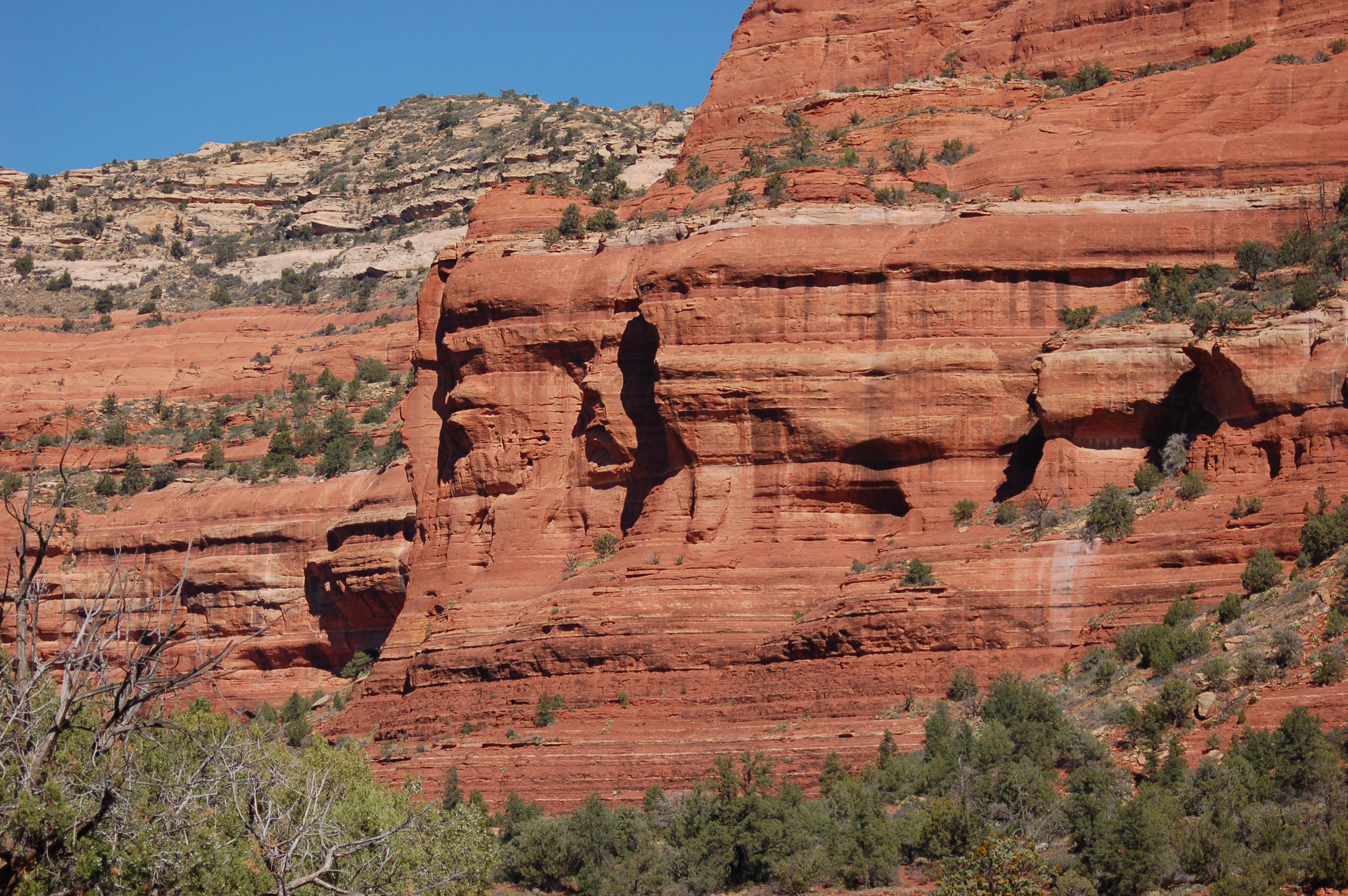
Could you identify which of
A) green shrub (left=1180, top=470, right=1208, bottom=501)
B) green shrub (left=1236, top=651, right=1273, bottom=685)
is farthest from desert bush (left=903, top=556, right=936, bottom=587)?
green shrub (left=1236, top=651, right=1273, bottom=685)

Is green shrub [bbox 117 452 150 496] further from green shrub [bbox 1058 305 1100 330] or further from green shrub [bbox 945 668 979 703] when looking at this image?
green shrub [bbox 945 668 979 703]

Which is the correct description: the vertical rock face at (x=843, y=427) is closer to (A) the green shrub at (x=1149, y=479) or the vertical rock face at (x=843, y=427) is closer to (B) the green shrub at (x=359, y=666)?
(A) the green shrub at (x=1149, y=479)

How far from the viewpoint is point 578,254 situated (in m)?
57.6

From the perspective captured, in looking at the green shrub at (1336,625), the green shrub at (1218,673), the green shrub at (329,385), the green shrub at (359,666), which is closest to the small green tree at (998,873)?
the green shrub at (1218,673)

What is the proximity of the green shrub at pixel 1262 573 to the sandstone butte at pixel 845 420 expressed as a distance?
0.61 meters

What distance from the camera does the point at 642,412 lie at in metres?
54.4

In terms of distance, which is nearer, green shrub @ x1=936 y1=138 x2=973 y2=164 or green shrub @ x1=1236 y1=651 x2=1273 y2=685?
green shrub @ x1=1236 y1=651 x2=1273 y2=685

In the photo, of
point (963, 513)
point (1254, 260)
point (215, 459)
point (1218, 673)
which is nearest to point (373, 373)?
point (215, 459)

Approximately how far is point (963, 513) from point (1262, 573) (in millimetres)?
9065

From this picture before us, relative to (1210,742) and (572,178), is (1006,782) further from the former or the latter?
(572,178)

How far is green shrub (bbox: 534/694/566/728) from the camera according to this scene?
159 feet

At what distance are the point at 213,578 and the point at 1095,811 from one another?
41.9 m

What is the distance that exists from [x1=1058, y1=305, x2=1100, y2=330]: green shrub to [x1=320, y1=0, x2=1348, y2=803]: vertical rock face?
0.29 meters

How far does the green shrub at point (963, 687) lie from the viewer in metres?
43.6
